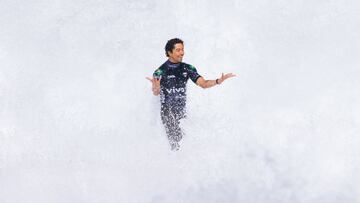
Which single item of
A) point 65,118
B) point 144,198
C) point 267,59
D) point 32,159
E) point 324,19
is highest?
point 324,19

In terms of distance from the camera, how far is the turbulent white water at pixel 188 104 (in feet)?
29.3

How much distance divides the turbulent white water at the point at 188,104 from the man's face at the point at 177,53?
6.75 feet

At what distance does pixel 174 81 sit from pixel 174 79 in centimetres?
3

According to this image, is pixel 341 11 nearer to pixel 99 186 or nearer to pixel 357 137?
pixel 357 137

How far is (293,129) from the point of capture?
33.3ft

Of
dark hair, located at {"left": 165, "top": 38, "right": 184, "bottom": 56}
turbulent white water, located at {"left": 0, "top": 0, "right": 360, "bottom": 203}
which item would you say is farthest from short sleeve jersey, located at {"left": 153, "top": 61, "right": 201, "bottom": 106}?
turbulent white water, located at {"left": 0, "top": 0, "right": 360, "bottom": 203}

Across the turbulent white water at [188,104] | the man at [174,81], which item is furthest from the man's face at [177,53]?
the turbulent white water at [188,104]

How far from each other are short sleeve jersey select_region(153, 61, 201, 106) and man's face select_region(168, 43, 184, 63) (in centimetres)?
10

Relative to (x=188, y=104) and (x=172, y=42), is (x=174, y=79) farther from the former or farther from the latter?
(x=188, y=104)

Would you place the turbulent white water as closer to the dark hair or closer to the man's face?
the man's face

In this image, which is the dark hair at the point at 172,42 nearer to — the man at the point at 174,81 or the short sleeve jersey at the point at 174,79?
the man at the point at 174,81

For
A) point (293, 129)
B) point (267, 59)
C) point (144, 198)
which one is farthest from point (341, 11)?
point (144, 198)

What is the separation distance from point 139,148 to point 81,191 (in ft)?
4.34

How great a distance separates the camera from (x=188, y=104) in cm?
1063
